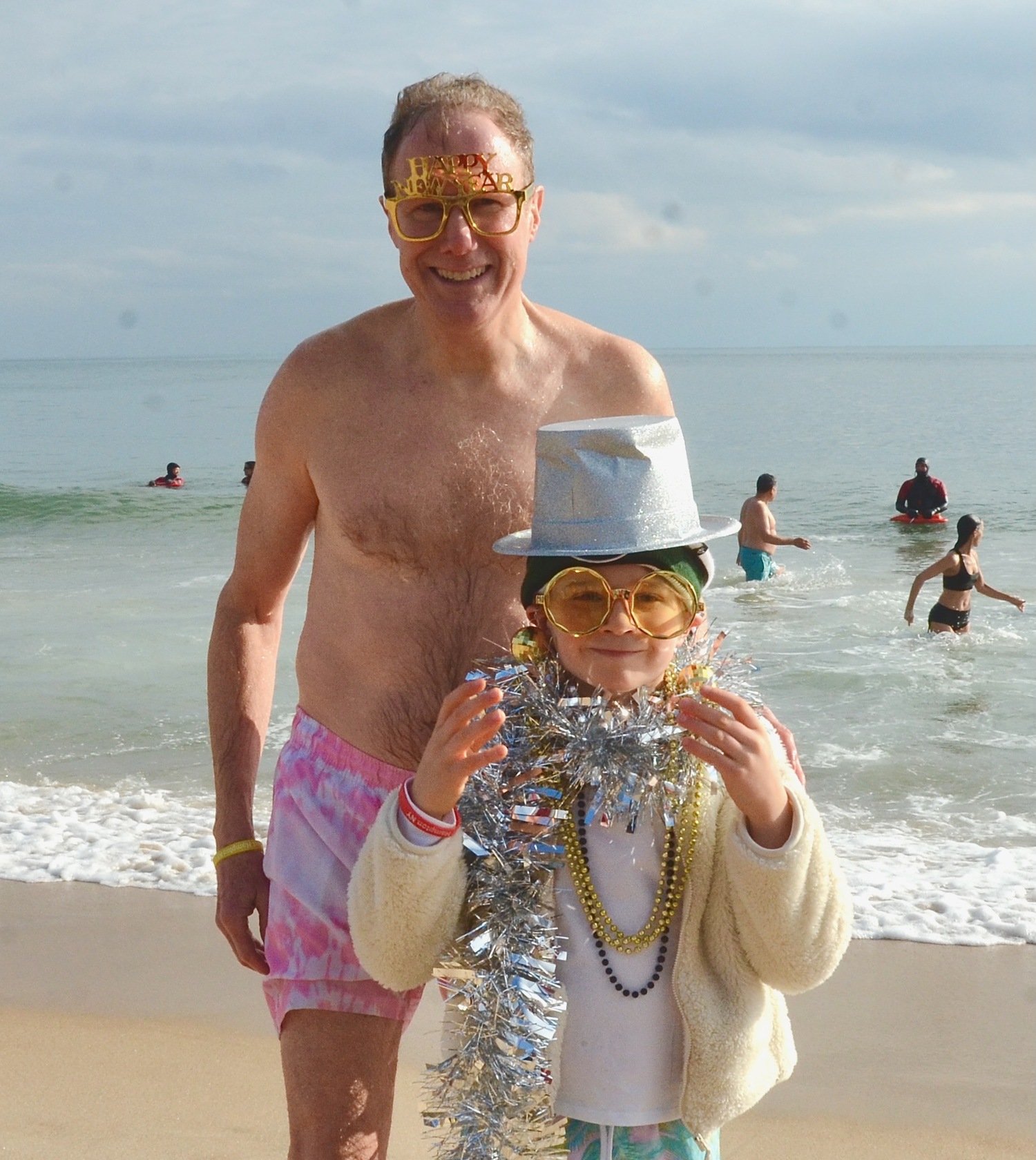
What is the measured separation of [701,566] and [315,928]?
3.64ft

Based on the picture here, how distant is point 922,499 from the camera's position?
78.3 ft

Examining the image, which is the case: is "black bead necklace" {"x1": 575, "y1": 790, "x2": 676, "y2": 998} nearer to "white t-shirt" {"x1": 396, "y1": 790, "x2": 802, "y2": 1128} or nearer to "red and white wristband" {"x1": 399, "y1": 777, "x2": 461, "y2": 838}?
"white t-shirt" {"x1": 396, "y1": 790, "x2": 802, "y2": 1128}

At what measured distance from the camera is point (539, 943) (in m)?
2.27

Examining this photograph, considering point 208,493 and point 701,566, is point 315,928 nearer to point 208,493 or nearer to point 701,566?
point 701,566

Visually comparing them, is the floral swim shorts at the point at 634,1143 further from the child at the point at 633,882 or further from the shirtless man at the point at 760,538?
the shirtless man at the point at 760,538

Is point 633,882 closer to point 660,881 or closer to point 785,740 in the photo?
point 660,881

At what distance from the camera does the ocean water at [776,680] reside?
6.79 m

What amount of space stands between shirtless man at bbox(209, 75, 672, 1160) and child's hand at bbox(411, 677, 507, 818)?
0.63m

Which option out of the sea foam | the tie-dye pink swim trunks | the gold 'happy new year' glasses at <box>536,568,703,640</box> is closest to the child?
the gold 'happy new year' glasses at <box>536,568,703,640</box>

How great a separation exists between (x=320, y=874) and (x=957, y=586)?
12487mm

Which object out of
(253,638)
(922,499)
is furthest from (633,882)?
(922,499)

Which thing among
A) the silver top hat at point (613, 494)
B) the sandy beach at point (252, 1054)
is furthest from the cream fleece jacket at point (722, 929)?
the sandy beach at point (252, 1054)

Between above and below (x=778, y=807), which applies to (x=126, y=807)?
below

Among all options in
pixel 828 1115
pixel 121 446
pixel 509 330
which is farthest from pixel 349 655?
pixel 121 446
